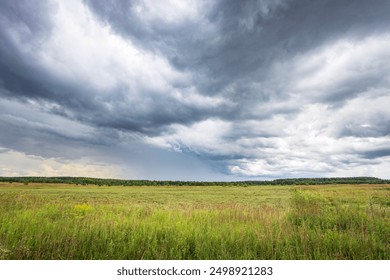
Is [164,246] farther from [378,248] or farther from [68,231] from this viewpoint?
[378,248]

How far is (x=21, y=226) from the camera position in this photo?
8.04 m

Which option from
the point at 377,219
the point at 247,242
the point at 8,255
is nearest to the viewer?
the point at 8,255

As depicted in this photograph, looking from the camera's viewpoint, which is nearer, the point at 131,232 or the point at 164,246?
the point at 164,246

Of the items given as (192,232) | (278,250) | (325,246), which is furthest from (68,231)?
(325,246)

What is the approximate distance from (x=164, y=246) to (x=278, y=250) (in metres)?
2.71

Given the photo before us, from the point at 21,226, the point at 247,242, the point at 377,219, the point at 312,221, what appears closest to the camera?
the point at 247,242

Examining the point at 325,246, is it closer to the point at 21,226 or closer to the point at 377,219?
the point at 377,219

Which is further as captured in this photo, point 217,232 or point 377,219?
point 377,219

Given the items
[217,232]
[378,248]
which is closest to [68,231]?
[217,232]

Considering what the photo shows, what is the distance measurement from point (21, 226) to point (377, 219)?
11.9 meters

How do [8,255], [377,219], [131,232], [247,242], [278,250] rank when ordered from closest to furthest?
[8,255] < [278,250] < [247,242] < [131,232] < [377,219]

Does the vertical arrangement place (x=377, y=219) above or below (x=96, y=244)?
above
